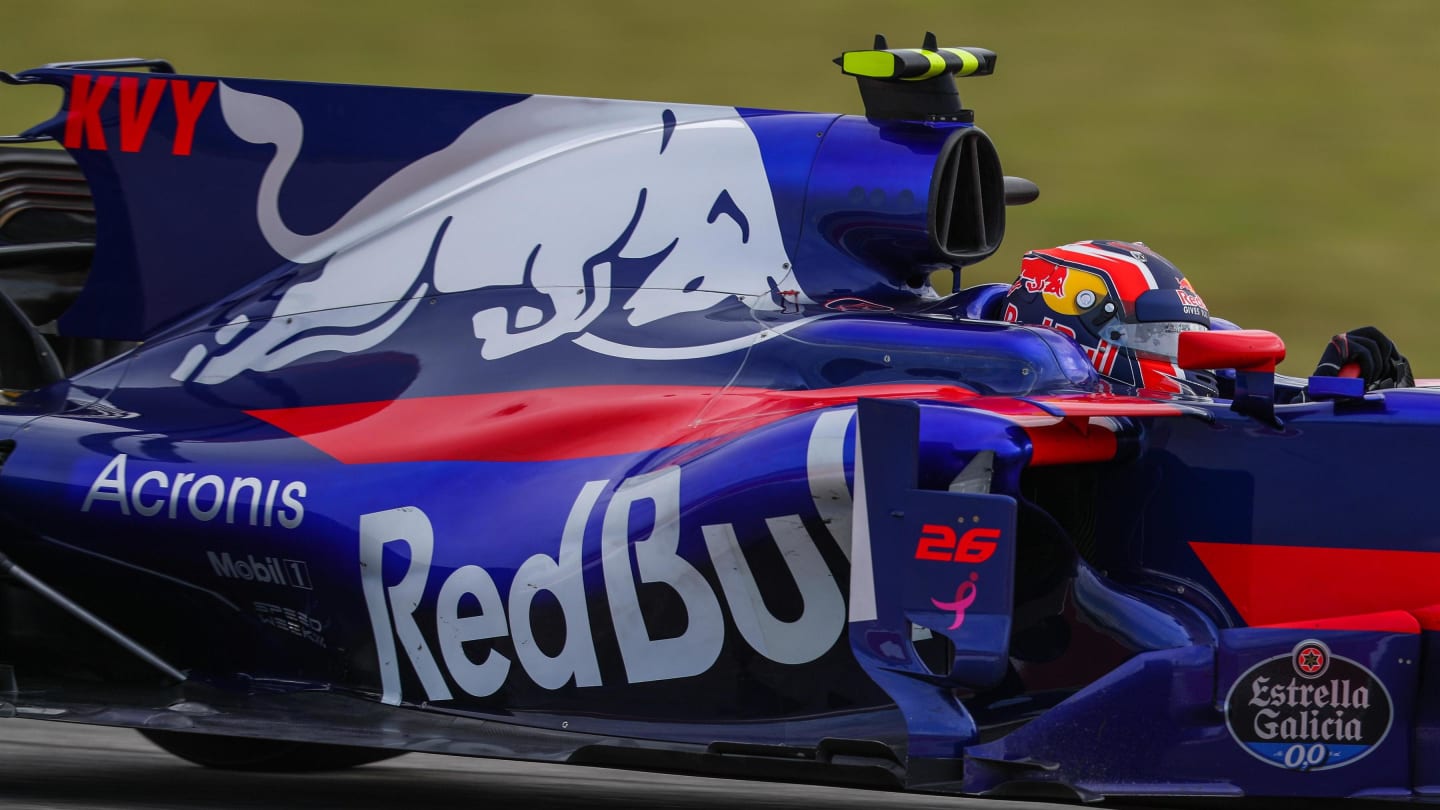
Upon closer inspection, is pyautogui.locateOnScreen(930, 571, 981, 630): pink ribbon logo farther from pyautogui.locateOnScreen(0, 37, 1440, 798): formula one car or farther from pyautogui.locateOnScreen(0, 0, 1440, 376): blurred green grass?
pyautogui.locateOnScreen(0, 0, 1440, 376): blurred green grass

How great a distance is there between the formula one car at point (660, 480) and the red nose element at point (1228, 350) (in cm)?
1

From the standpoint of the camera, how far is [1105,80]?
12828 mm

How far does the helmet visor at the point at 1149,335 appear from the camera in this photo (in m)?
5.01

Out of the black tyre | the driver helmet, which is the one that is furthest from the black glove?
the black tyre

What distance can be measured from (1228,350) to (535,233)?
188cm

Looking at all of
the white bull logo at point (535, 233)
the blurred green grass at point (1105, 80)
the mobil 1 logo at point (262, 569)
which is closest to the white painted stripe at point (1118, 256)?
the white bull logo at point (535, 233)

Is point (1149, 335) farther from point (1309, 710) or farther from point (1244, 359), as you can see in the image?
point (1309, 710)

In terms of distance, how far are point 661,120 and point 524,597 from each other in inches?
56.2

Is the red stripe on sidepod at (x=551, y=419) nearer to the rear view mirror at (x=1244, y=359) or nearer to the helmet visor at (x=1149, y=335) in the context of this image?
the rear view mirror at (x=1244, y=359)

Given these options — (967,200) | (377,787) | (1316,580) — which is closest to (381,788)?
(377,787)

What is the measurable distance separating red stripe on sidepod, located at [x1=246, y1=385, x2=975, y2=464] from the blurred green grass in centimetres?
730

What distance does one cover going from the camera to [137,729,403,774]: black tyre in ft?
18.0

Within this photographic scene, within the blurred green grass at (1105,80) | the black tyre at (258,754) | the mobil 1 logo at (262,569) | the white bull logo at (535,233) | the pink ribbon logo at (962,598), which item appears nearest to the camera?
the pink ribbon logo at (962,598)

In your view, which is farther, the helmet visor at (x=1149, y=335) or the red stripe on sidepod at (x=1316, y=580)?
the helmet visor at (x=1149, y=335)
